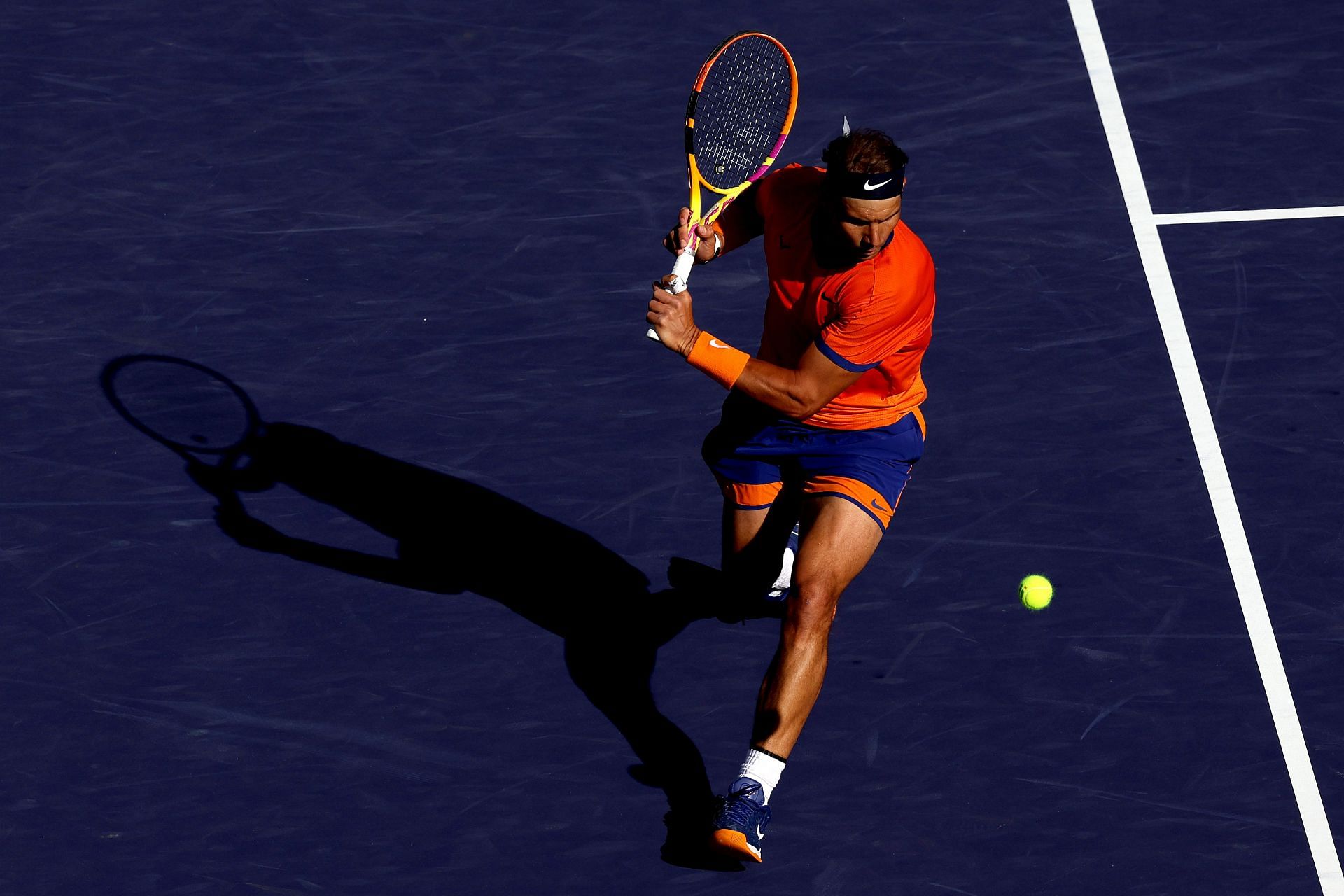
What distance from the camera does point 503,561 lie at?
323 inches

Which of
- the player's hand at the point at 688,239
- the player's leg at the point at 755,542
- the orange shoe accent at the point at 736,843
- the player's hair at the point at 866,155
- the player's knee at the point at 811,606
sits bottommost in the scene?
the orange shoe accent at the point at 736,843

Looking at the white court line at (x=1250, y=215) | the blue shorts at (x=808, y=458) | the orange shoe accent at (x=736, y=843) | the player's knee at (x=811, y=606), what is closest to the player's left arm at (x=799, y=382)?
the blue shorts at (x=808, y=458)

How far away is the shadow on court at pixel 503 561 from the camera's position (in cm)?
760

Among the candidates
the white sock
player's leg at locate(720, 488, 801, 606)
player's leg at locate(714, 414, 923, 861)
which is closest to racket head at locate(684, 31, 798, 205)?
player's leg at locate(714, 414, 923, 861)

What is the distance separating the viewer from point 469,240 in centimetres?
969

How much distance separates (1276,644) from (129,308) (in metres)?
5.16

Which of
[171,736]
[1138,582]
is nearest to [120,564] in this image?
[171,736]

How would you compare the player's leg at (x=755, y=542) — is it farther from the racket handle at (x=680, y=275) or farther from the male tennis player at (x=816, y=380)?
the racket handle at (x=680, y=275)

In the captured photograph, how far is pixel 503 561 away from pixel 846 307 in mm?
1963

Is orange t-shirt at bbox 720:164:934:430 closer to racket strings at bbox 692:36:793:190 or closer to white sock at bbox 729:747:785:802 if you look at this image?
racket strings at bbox 692:36:793:190

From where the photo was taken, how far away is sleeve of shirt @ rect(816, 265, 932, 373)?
7004 mm

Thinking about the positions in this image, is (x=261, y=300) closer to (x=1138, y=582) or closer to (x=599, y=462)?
(x=599, y=462)

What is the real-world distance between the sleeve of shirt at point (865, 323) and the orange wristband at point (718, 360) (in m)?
0.30

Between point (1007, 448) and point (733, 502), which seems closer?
point (733, 502)
